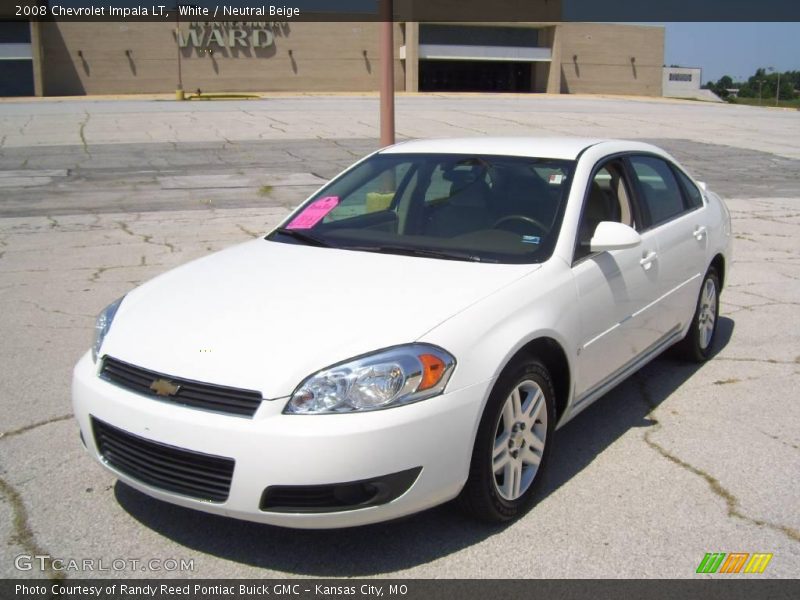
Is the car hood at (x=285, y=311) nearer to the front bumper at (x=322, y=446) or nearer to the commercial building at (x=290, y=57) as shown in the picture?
the front bumper at (x=322, y=446)

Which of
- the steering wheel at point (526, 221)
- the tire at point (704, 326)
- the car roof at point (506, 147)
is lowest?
the tire at point (704, 326)

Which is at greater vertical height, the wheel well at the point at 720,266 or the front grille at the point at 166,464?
the wheel well at the point at 720,266

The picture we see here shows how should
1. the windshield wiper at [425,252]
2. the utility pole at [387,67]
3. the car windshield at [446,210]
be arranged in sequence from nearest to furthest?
the windshield wiper at [425,252], the car windshield at [446,210], the utility pole at [387,67]

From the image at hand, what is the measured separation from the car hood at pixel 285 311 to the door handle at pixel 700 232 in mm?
2010

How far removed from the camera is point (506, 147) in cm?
473

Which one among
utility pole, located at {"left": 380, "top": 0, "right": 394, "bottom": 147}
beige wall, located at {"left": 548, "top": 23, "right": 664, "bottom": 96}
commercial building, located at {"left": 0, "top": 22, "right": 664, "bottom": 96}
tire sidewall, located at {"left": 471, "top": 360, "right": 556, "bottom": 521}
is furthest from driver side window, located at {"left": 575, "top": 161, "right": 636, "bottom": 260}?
beige wall, located at {"left": 548, "top": 23, "right": 664, "bottom": 96}

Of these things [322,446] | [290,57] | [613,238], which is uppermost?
[290,57]

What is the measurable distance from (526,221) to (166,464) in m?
2.11

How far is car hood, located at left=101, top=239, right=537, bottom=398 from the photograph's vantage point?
10.3ft

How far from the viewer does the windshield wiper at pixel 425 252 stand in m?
4.01

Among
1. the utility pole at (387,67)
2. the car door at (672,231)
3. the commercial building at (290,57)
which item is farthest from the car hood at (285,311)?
the commercial building at (290,57)

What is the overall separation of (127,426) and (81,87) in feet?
203

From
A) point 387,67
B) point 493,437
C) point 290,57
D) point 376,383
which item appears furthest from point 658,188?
point 290,57

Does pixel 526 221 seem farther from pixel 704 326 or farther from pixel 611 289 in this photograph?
pixel 704 326
